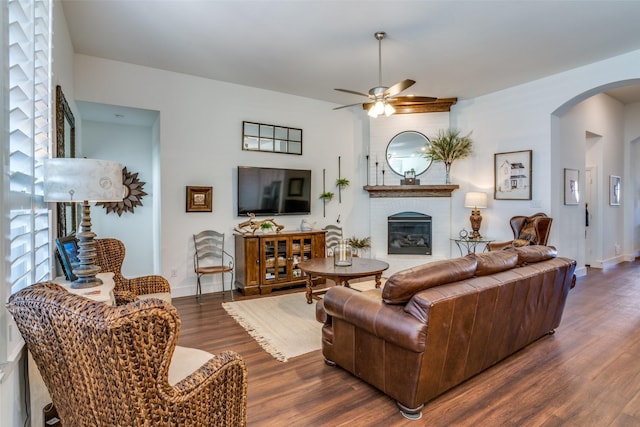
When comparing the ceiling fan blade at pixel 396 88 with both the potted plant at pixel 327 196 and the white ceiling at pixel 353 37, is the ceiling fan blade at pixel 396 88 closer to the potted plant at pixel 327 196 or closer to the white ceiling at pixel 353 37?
the white ceiling at pixel 353 37

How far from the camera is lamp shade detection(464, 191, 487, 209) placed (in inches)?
210

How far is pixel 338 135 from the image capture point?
6.06 meters

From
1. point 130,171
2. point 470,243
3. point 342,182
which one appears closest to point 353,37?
point 342,182

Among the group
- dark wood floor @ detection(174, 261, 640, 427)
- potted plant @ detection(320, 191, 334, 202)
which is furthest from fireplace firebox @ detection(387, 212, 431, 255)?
dark wood floor @ detection(174, 261, 640, 427)

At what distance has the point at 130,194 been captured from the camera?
18.1 feet

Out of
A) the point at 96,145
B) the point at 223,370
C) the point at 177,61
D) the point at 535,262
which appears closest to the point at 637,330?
the point at 535,262

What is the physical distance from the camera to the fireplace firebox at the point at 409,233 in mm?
6027

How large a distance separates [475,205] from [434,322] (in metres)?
4.02

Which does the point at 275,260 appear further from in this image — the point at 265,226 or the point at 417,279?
the point at 417,279

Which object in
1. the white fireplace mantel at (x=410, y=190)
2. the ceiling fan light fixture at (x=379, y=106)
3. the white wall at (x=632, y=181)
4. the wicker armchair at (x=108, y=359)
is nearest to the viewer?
the wicker armchair at (x=108, y=359)

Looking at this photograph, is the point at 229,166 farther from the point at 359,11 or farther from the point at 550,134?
the point at 550,134

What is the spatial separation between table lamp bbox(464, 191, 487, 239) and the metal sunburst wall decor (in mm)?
5407

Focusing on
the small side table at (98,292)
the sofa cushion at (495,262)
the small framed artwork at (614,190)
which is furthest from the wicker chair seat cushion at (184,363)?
the small framed artwork at (614,190)

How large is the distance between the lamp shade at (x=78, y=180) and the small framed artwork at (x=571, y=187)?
6.35 meters
